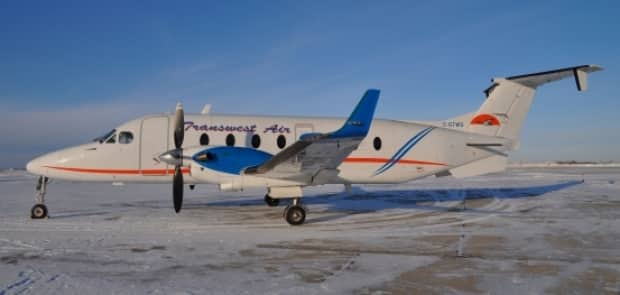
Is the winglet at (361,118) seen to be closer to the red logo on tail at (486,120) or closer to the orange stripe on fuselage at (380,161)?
the orange stripe on fuselage at (380,161)

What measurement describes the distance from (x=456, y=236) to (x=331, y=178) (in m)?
3.83

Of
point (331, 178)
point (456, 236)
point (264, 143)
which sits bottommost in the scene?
point (456, 236)

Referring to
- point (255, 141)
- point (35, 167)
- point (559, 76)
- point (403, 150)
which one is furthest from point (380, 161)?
point (35, 167)

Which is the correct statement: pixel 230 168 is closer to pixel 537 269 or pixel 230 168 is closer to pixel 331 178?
pixel 331 178

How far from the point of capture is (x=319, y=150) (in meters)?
9.71

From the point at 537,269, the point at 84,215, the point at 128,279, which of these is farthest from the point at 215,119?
the point at 537,269

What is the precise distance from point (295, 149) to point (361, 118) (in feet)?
5.65

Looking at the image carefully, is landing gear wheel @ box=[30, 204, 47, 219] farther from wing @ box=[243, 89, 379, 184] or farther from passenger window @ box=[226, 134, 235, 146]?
wing @ box=[243, 89, 379, 184]

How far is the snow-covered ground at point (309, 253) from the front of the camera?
5.17 m

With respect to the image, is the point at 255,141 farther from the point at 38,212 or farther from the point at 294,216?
the point at 38,212

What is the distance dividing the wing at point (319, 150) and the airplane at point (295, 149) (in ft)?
0.08

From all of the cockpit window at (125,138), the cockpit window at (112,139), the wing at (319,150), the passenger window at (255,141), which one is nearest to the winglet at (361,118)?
the wing at (319,150)

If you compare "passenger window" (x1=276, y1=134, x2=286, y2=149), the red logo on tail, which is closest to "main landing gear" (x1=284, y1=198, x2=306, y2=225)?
"passenger window" (x1=276, y1=134, x2=286, y2=149)

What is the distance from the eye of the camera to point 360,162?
12.6 meters
